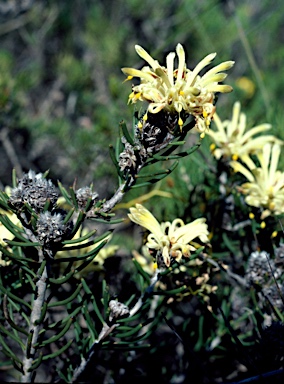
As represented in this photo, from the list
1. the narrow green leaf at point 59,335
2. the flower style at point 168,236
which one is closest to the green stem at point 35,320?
the narrow green leaf at point 59,335

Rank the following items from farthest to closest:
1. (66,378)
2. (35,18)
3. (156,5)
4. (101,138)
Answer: (156,5) < (35,18) < (101,138) < (66,378)

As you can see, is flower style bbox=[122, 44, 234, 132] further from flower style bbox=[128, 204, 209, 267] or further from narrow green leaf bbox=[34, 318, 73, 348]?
narrow green leaf bbox=[34, 318, 73, 348]

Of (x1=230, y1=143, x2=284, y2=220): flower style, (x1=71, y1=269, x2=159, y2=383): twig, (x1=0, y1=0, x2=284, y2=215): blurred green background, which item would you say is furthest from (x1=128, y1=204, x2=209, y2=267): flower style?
(x1=0, y1=0, x2=284, y2=215): blurred green background

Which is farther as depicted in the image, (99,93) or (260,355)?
(99,93)

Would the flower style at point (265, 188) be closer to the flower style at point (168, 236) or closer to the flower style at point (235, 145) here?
the flower style at point (235, 145)

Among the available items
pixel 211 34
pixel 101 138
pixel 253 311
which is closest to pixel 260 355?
pixel 253 311

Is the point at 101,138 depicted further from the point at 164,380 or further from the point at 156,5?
the point at 156,5
